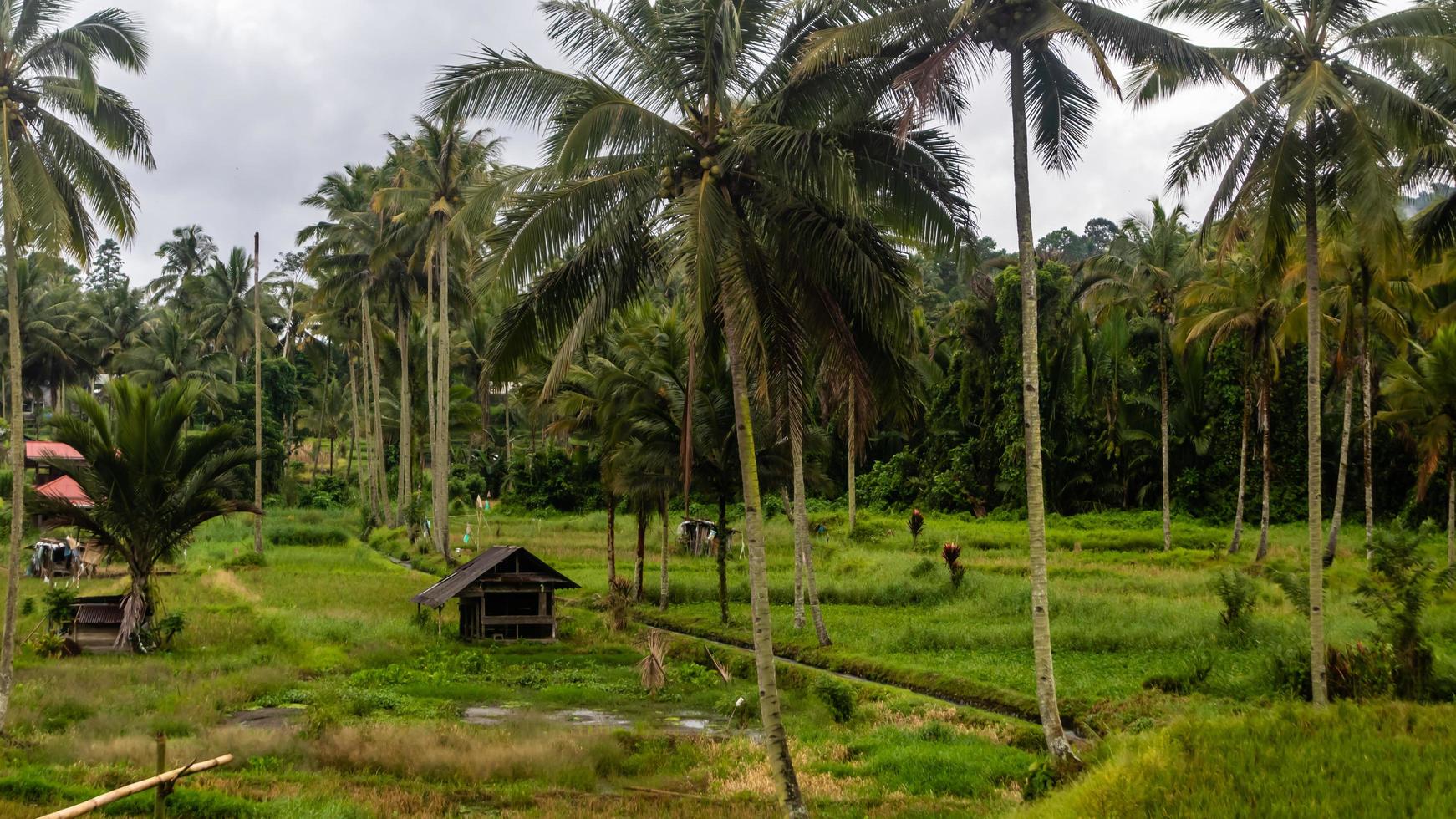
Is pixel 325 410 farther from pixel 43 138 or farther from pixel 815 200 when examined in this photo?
pixel 815 200

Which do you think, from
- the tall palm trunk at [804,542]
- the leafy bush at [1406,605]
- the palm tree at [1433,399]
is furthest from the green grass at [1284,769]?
the palm tree at [1433,399]

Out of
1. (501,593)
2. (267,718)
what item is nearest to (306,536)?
(501,593)

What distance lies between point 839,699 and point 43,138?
1440 centimetres

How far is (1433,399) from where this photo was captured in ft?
80.4

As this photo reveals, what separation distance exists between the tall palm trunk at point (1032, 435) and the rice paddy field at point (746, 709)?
0.70m

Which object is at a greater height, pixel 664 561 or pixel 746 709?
pixel 664 561

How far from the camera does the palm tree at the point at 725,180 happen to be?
1156cm

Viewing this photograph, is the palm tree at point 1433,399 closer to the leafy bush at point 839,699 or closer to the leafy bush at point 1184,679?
the leafy bush at point 1184,679

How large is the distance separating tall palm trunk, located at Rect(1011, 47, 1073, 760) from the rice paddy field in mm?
697

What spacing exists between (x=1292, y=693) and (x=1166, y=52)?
8.93m

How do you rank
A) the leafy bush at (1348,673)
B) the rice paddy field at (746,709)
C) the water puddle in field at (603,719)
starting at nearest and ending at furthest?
1. the rice paddy field at (746,709)
2. the leafy bush at (1348,673)
3. the water puddle in field at (603,719)

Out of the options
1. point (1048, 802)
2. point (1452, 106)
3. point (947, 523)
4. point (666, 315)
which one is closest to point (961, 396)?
point (947, 523)

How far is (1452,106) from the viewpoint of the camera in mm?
18062

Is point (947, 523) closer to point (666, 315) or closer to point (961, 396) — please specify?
point (961, 396)
